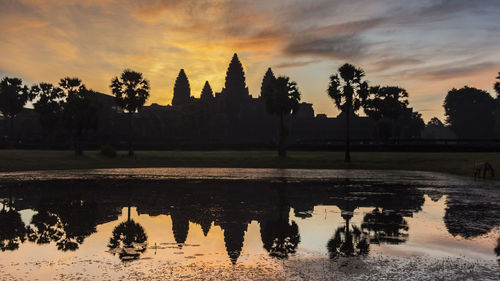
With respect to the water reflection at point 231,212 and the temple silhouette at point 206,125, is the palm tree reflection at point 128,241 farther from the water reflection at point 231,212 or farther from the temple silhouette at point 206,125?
the temple silhouette at point 206,125

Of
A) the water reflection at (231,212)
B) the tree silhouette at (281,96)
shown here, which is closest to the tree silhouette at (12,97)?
the tree silhouette at (281,96)

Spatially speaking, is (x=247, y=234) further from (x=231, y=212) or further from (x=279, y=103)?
(x=279, y=103)

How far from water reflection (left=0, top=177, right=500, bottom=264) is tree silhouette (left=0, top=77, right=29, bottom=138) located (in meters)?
62.0

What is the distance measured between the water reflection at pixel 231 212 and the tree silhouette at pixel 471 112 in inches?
4539

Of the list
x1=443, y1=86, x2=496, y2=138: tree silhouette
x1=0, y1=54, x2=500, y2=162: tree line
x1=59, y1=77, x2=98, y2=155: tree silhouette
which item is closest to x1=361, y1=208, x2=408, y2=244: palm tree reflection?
x1=0, y1=54, x2=500, y2=162: tree line

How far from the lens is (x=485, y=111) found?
4993 inches

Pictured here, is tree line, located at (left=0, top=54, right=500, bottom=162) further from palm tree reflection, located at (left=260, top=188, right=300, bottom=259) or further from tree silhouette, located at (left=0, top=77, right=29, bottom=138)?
palm tree reflection, located at (left=260, top=188, right=300, bottom=259)

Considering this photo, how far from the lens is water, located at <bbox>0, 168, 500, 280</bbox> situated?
350 inches

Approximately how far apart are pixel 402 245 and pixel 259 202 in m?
7.93

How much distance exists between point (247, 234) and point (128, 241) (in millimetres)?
3135

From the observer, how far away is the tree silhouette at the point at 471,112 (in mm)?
126625

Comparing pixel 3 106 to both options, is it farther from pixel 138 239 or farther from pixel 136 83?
pixel 138 239

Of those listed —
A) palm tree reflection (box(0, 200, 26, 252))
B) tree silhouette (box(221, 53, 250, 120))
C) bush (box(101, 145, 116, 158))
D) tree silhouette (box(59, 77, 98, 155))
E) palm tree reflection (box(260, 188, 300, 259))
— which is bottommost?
palm tree reflection (box(0, 200, 26, 252))

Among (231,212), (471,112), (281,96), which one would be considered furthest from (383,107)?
(231,212)
